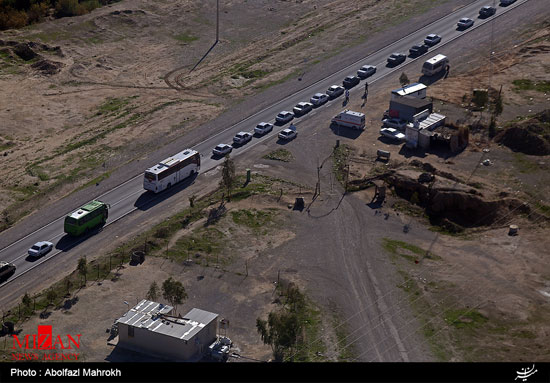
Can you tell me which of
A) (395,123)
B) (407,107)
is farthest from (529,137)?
(395,123)

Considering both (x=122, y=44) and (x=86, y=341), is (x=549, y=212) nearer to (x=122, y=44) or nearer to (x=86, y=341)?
(x=86, y=341)

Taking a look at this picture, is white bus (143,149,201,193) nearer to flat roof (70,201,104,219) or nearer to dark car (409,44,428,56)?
flat roof (70,201,104,219)

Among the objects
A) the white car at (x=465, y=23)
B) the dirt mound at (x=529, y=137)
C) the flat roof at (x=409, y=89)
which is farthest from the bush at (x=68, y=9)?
the dirt mound at (x=529, y=137)

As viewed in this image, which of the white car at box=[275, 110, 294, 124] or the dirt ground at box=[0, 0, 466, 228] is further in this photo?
the white car at box=[275, 110, 294, 124]

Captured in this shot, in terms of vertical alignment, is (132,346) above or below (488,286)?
above

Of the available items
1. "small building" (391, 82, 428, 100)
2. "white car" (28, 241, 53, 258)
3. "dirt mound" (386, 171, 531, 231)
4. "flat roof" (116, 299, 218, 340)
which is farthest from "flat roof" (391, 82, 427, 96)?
"flat roof" (116, 299, 218, 340)

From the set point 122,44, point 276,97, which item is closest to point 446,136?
point 276,97
